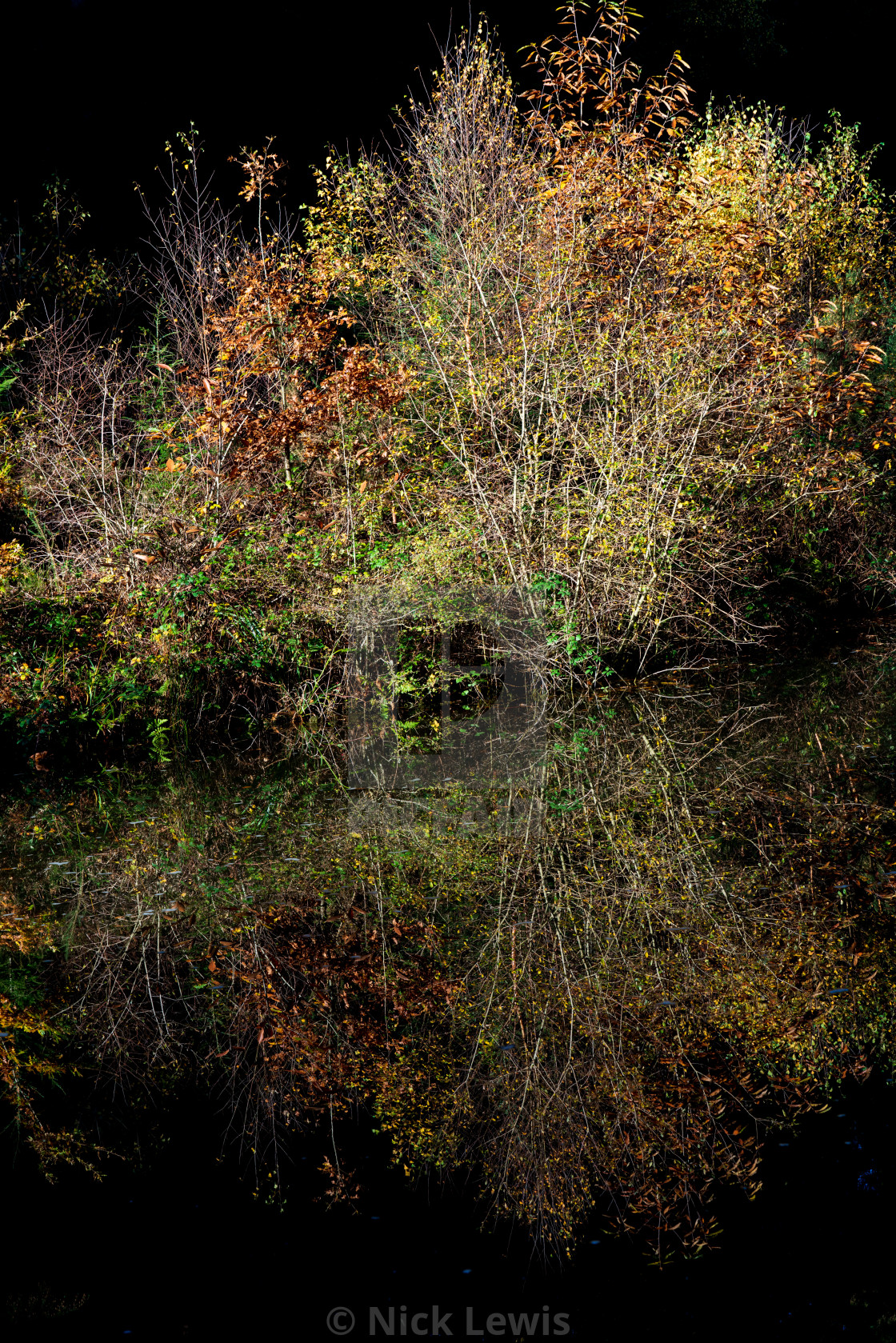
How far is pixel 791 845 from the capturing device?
6879 mm

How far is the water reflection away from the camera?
13.4ft

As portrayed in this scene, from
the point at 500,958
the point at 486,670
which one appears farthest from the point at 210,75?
the point at 500,958

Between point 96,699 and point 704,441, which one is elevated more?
point 704,441

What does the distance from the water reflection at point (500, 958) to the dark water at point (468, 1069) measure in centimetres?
2

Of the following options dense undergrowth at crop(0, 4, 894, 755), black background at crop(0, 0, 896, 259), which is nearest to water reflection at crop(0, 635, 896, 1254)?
dense undergrowth at crop(0, 4, 894, 755)

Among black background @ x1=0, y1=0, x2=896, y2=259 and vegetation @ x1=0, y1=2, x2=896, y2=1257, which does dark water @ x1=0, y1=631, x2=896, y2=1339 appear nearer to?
vegetation @ x1=0, y1=2, x2=896, y2=1257

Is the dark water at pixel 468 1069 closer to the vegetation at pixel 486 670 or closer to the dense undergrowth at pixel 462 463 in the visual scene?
the vegetation at pixel 486 670

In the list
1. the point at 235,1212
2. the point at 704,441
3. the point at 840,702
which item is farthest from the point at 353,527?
the point at 235,1212

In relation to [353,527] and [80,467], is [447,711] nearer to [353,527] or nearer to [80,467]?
[353,527]

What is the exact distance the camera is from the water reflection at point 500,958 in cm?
408

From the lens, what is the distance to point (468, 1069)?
4.48 meters

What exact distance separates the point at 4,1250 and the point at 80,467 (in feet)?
34.5

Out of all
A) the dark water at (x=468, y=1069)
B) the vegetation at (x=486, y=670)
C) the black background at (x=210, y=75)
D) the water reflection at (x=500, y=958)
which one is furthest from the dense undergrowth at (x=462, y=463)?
the black background at (x=210, y=75)

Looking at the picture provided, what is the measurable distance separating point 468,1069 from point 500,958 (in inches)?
40.8
